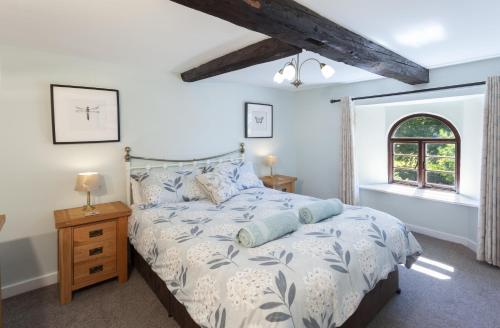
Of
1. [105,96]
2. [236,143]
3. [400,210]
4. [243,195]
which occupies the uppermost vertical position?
[105,96]

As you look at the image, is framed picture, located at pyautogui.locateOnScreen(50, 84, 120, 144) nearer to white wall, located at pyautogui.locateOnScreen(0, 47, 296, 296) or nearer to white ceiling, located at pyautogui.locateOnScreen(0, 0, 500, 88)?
white wall, located at pyautogui.locateOnScreen(0, 47, 296, 296)

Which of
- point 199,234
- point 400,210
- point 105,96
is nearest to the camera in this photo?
point 199,234

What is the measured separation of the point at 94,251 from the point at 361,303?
2.25 meters

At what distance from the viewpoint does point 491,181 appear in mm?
2814

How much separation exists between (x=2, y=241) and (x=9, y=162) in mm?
707

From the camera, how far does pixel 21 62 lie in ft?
7.77

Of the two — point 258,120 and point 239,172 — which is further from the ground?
point 258,120

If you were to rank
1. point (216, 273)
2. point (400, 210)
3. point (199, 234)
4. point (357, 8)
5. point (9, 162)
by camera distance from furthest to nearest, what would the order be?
point (400, 210) < point (9, 162) < point (199, 234) < point (357, 8) < point (216, 273)

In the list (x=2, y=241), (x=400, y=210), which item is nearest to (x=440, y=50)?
(x=400, y=210)

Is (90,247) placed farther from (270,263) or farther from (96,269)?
(270,263)

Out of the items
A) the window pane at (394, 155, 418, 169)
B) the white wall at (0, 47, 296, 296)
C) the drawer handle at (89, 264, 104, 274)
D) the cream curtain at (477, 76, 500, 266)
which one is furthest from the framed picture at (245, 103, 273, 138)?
the cream curtain at (477, 76, 500, 266)

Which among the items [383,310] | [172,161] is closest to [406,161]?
[383,310]

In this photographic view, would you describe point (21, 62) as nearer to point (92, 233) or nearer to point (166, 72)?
point (166, 72)

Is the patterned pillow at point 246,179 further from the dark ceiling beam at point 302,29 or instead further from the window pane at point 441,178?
the window pane at point 441,178
